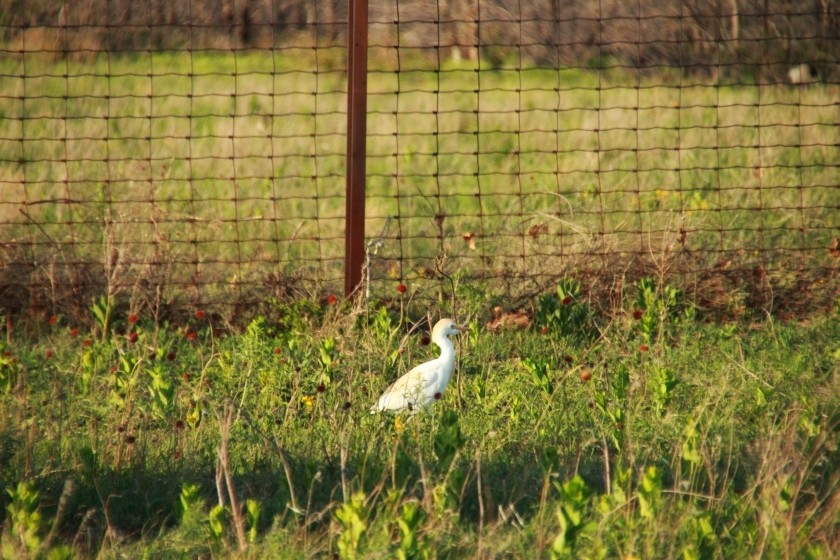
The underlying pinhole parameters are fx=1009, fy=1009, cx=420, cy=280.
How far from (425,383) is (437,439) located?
0.73 metres

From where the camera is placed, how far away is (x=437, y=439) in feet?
9.89

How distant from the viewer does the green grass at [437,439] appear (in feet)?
8.86

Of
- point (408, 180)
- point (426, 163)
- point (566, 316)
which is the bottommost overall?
point (566, 316)

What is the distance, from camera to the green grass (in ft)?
8.86

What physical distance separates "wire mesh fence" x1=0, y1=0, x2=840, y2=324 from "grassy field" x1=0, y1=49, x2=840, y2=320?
0.03 meters

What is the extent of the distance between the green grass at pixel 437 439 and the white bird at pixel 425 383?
0.27ft

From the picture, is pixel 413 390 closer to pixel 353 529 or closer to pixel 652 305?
pixel 353 529

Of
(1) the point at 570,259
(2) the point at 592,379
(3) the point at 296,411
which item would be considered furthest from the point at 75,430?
(1) the point at 570,259

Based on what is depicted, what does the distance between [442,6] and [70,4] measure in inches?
159

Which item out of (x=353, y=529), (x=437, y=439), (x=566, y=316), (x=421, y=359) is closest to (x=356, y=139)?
(x=421, y=359)

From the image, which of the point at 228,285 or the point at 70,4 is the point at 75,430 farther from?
the point at 70,4

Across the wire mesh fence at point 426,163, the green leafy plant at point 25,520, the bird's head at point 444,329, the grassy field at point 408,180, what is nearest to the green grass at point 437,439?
the green leafy plant at point 25,520

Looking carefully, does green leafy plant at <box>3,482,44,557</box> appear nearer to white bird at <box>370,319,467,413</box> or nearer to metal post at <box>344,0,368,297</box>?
white bird at <box>370,319,467,413</box>

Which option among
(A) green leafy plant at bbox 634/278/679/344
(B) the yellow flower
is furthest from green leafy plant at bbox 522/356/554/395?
(B) the yellow flower
